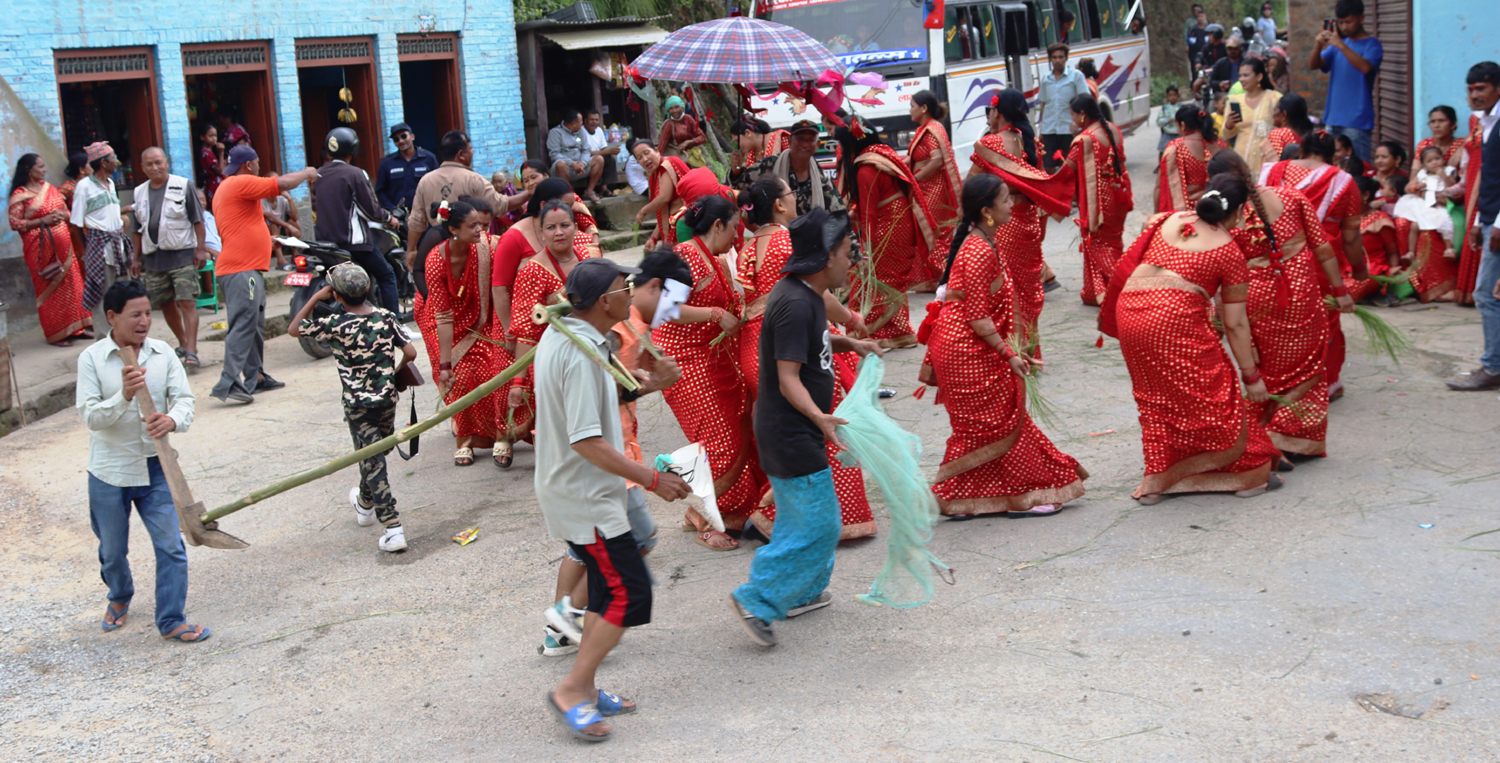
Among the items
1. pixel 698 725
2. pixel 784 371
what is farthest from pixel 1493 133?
pixel 698 725

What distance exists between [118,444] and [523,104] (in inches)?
489

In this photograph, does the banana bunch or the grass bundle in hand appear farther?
the banana bunch

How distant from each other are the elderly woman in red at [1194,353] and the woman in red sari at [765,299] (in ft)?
4.32

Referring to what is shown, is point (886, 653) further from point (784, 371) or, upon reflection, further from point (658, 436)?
point (658, 436)

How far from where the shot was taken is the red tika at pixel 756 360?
5551 mm

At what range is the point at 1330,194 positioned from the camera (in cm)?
669

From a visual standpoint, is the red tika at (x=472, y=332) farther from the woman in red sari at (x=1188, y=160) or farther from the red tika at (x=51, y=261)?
the red tika at (x=51, y=261)

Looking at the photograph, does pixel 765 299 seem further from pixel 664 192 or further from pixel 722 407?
pixel 664 192

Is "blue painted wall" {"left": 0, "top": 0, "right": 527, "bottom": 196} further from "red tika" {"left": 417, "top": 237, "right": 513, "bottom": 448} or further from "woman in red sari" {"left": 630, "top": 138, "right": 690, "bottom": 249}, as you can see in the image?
"red tika" {"left": 417, "top": 237, "right": 513, "bottom": 448}

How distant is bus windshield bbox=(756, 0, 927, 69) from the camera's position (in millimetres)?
13531

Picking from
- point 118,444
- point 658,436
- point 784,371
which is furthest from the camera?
point 658,436

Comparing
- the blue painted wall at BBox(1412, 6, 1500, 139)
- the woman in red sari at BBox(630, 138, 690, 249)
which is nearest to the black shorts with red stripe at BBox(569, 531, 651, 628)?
the woman in red sari at BBox(630, 138, 690, 249)

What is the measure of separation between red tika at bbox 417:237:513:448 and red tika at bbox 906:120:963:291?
355cm

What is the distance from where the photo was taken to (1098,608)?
466cm
